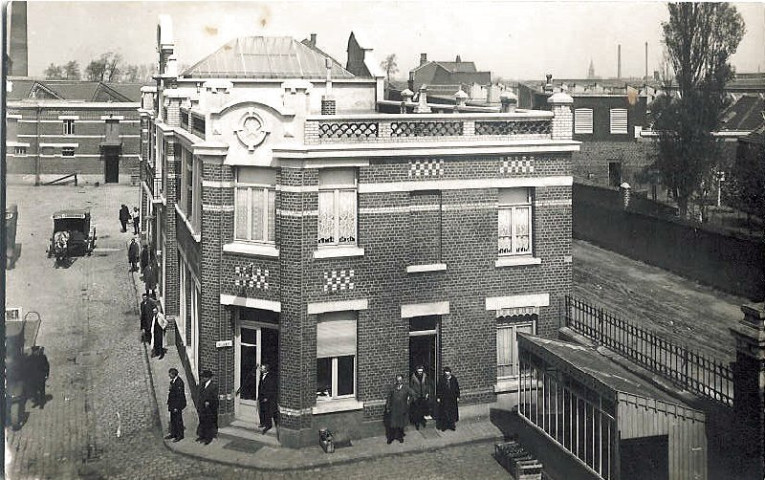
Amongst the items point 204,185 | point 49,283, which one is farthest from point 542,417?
point 49,283

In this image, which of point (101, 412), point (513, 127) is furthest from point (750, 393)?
point (101, 412)

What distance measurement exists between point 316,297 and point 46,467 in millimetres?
6820

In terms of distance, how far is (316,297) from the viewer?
60.4 ft

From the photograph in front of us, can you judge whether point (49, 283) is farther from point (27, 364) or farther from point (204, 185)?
point (204, 185)

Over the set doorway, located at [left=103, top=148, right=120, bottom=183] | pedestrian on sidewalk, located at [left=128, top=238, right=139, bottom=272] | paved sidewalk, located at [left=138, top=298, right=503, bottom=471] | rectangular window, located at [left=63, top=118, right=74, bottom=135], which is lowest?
paved sidewalk, located at [left=138, top=298, right=503, bottom=471]

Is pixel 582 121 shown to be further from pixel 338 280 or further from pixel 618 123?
pixel 338 280

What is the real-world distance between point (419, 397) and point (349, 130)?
656 centimetres

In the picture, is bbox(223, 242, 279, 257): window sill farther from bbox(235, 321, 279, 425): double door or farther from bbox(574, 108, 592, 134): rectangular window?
bbox(574, 108, 592, 134): rectangular window

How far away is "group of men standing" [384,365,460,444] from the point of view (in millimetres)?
18641

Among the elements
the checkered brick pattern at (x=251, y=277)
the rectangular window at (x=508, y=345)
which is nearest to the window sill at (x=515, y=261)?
the rectangular window at (x=508, y=345)

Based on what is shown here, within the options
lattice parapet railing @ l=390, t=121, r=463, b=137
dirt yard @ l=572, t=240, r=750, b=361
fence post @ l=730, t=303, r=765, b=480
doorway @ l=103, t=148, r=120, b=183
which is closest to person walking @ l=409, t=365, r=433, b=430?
lattice parapet railing @ l=390, t=121, r=463, b=137

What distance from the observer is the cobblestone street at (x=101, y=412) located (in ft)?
56.1

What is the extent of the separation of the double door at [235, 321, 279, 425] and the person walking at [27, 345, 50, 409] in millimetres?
5005

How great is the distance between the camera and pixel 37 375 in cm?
2000
